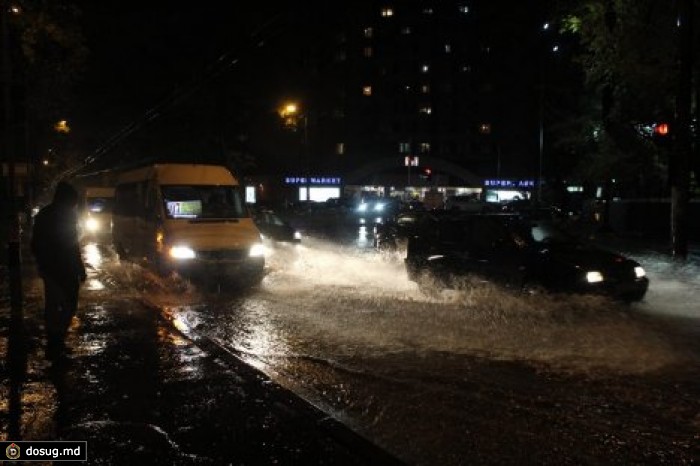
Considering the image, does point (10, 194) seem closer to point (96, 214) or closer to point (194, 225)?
point (194, 225)

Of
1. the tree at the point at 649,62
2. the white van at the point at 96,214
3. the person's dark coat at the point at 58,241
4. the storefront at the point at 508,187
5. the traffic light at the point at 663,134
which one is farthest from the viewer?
the storefront at the point at 508,187

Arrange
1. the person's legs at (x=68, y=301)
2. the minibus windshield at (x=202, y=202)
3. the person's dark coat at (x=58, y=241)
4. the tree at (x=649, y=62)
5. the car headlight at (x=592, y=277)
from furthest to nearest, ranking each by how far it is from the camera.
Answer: the tree at (x=649, y=62) < the minibus windshield at (x=202, y=202) < the car headlight at (x=592, y=277) < the person's legs at (x=68, y=301) < the person's dark coat at (x=58, y=241)

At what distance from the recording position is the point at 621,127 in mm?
25359

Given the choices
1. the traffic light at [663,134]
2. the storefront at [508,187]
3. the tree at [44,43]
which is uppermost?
the tree at [44,43]

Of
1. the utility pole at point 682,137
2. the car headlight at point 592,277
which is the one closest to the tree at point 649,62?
the utility pole at point 682,137

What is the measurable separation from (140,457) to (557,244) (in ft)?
27.7

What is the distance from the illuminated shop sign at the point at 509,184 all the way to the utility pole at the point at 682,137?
6640 centimetres

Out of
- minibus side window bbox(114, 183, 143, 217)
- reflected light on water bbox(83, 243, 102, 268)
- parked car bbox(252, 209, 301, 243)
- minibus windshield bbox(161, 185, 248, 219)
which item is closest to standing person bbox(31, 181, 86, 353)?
minibus windshield bbox(161, 185, 248, 219)

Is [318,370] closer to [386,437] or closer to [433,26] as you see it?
[386,437]

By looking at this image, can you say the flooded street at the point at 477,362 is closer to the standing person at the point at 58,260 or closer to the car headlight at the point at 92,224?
the standing person at the point at 58,260

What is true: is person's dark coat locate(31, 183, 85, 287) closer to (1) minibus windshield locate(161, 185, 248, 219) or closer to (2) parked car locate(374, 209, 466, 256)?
(1) minibus windshield locate(161, 185, 248, 219)

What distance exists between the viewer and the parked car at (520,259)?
10914mm

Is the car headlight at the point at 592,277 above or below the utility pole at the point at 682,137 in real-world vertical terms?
below

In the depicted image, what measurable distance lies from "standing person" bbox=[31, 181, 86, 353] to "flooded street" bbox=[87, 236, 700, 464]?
6.40 feet
